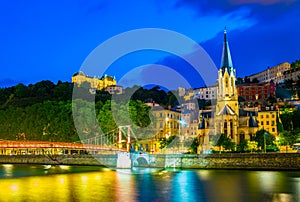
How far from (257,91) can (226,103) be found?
4117 centimetres

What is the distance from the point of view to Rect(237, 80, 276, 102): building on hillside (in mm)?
107350

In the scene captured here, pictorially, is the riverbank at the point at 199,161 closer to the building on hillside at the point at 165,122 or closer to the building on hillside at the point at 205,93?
A: the building on hillside at the point at 165,122

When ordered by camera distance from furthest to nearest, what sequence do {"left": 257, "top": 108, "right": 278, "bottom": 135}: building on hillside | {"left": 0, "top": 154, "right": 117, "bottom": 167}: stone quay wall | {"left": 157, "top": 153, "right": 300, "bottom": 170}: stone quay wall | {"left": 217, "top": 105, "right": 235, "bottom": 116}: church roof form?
{"left": 257, "top": 108, "right": 278, "bottom": 135}: building on hillside < {"left": 217, "top": 105, "right": 235, "bottom": 116}: church roof < {"left": 0, "top": 154, "right": 117, "bottom": 167}: stone quay wall < {"left": 157, "top": 153, "right": 300, "bottom": 170}: stone quay wall

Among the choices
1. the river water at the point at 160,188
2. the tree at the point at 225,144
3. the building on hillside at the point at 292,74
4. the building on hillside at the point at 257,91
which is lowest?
the river water at the point at 160,188

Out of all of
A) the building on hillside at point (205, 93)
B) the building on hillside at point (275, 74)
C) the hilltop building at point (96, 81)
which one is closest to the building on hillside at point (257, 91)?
the building on hillside at point (275, 74)

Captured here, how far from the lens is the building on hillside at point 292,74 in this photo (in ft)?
377

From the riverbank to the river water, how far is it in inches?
87.2

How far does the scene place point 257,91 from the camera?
110m

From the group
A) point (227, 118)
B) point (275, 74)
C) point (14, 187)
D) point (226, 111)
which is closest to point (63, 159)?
point (14, 187)

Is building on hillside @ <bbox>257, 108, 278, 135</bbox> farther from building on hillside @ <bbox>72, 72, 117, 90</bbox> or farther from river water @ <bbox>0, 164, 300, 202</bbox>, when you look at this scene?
building on hillside @ <bbox>72, 72, 117, 90</bbox>

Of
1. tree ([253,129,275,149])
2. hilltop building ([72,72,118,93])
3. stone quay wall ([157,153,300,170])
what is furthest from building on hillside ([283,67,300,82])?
stone quay wall ([157,153,300,170])

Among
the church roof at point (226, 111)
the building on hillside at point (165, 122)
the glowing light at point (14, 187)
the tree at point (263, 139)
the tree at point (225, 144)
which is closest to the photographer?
the glowing light at point (14, 187)

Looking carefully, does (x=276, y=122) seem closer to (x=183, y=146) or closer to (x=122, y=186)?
(x=183, y=146)

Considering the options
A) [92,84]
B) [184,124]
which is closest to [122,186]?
[184,124]
